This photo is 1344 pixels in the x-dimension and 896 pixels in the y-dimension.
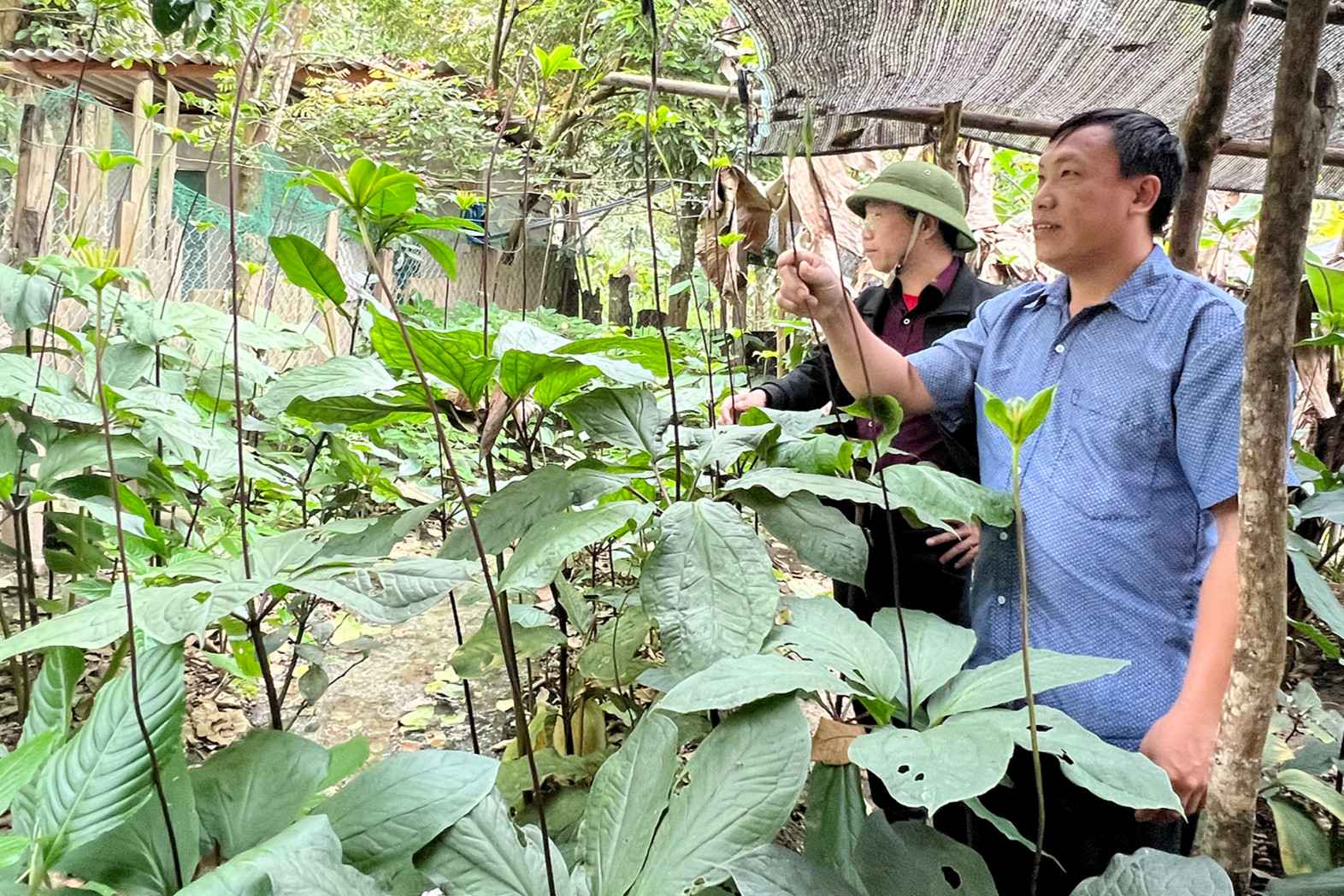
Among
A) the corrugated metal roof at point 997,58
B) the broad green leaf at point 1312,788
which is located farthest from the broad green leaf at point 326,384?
the broad green leaf at point 1312,788

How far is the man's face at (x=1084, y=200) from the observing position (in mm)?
1204

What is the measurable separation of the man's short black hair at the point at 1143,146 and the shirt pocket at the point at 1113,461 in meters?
0.33

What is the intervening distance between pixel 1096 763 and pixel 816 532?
36cm

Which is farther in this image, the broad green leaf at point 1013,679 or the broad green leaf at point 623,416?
the broad green leaf at point 623,416

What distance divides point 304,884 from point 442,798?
0.48 ft

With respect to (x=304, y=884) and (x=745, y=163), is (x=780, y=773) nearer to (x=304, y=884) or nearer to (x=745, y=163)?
(x=304, y=884)

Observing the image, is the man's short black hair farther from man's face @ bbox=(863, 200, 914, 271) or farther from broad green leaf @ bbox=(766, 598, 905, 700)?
broad green leaf @ bbox=(766, 598, 905, 700)

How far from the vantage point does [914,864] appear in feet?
2.55

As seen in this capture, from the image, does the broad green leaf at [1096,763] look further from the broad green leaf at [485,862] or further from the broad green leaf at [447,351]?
the broad green leaf at [447,351]

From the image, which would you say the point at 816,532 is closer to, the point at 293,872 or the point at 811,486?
the point at 811,486

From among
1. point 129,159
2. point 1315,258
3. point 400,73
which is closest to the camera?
point 129,159

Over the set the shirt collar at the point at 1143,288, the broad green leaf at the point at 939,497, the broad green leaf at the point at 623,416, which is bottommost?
the broad green leaf at the point at 939,497

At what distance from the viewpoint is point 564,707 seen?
1.50m

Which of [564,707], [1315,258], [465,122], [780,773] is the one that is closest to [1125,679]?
[780,773]
